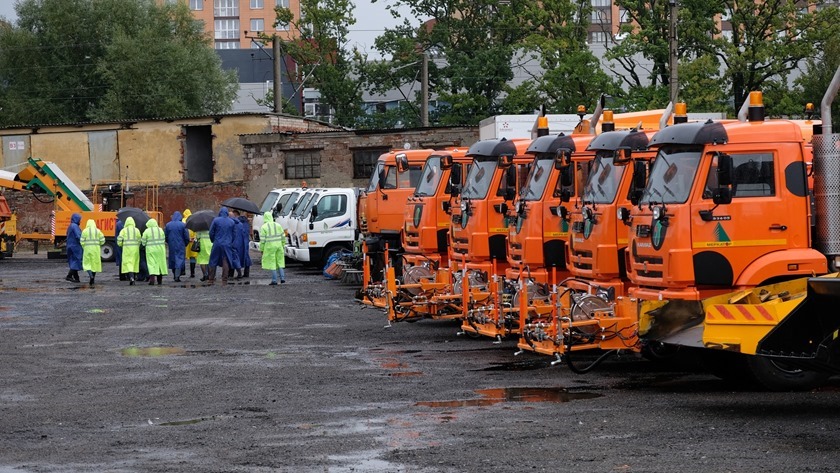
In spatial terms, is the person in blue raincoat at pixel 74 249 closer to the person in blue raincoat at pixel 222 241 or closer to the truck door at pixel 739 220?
the person in blue raincoat at pixel 222 241

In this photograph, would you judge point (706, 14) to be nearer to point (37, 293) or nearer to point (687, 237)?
point (37, 293)

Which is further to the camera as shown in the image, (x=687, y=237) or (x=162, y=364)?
(x=162, y=364)

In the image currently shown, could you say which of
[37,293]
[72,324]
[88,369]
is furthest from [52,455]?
[37,293]

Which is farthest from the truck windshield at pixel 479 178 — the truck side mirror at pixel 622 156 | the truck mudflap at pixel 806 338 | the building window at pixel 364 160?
the building window at pixel 364 160

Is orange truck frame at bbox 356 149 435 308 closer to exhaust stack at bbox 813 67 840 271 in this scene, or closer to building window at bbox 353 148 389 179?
exhaust stack at bbox 813 67 840 271

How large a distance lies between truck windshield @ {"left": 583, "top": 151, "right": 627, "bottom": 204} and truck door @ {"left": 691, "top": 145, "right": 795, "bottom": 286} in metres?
2.09

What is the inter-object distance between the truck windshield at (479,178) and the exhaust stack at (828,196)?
234 inches

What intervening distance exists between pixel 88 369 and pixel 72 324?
237 inches

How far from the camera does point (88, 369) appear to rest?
1513 cm

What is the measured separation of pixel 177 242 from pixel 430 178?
1191cm

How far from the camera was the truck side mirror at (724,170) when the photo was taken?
12.4 meters

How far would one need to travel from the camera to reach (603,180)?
15.0 meters

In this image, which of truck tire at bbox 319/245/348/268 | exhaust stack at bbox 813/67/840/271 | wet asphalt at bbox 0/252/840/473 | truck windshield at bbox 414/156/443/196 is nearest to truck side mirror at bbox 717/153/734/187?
exhaust stack at bbox 813/67/840/271

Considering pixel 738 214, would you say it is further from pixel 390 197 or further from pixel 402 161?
pixel 390 197
